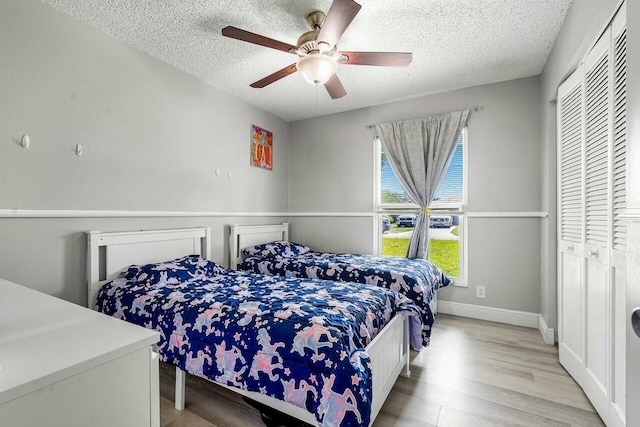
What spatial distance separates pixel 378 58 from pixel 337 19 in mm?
457

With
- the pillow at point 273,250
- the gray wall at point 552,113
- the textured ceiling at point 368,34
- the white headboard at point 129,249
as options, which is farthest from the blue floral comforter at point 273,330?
the textured ceiling at point 368,34

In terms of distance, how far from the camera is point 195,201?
292cm

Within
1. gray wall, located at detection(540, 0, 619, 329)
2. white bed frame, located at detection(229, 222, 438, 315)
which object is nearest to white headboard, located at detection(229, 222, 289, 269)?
white bed frame, located at detection(229, 222, 438, 315)

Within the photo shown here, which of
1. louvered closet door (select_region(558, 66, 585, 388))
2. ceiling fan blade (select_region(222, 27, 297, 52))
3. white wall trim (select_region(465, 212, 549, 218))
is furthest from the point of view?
white wall trim (select_region(465, 212, 549, 218))

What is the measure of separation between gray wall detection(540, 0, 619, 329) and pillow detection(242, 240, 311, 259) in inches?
96.1

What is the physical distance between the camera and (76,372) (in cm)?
61

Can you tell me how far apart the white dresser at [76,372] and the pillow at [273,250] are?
7.98 feet

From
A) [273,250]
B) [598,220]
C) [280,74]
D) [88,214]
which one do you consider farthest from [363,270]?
[88,214]

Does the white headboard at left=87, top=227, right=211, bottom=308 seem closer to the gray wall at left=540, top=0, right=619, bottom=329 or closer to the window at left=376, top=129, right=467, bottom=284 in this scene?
the window at left=376, top=129, right=467, bottom=284

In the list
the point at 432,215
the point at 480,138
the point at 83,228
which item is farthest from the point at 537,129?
the point at 83,228

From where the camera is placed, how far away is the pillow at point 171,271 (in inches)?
84.1

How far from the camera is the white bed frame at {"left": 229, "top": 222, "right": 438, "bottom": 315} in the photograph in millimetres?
3260

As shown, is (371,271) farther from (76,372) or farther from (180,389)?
(76,372)

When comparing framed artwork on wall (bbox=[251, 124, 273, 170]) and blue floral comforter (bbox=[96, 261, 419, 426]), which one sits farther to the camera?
framed artwork on wall (bbox=[251, 124, 273, 170])
